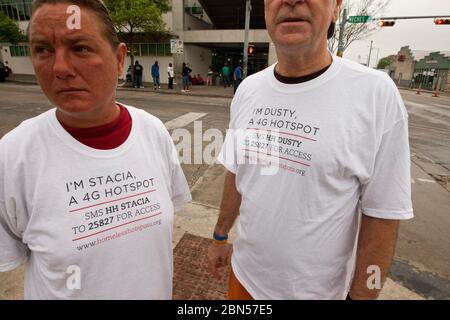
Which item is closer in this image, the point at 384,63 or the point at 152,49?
the point at 152,49

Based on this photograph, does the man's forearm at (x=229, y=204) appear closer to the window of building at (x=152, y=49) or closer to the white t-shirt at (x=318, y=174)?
the white t-shirt at (x=318, y=174)

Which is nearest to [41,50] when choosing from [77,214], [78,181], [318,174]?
[78,181]

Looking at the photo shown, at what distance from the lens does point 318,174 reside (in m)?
1.29

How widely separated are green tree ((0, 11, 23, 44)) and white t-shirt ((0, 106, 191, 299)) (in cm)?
3237

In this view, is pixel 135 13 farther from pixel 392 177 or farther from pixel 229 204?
pixel 392 177

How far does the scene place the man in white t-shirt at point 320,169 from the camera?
125 cm

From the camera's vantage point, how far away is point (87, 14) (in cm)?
111

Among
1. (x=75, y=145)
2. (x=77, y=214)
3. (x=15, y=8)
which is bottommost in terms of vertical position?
(x=77, y=214)

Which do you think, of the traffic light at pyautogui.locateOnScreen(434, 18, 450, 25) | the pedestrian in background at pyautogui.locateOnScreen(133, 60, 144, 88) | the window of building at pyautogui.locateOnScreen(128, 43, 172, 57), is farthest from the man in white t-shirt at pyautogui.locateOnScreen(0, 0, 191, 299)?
the window of building at pyautogui.locateOnScreen(128, 43, 172, 57)

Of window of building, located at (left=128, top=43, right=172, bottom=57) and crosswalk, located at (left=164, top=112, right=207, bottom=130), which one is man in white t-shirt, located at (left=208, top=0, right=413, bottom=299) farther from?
window of building, located at (left=128, top=43, right=172, bottom=57)

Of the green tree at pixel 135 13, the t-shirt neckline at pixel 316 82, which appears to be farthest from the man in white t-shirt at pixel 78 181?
the green tree at pixel 135 13

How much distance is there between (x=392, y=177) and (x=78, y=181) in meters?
1.31
